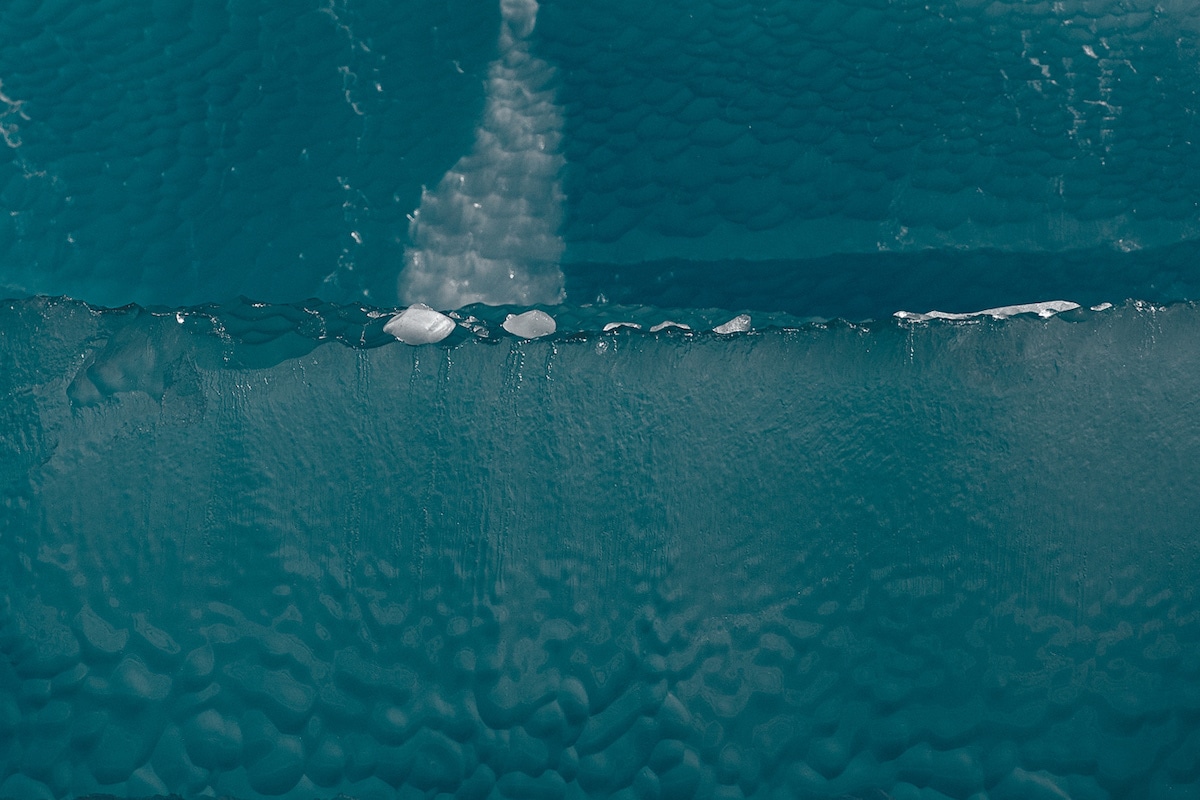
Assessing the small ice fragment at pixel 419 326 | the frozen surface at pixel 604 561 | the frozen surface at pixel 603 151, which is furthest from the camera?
the frozen surface at pixel 603 151

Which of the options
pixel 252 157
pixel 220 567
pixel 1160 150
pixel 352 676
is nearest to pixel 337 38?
pixel 252 157

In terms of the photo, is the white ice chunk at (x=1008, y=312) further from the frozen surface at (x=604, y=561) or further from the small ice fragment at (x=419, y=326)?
the small ice fragment at (x=419, y=326)

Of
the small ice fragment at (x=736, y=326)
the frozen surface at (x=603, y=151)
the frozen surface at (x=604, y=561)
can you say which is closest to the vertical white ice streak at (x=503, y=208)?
the frozen surface at (x=603, y=151)

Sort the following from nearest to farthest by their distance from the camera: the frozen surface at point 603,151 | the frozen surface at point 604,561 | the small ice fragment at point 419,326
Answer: the frozen surface at point 604,561 < the small ice fragment at point 419,326 < the frozen surface at point 603,151

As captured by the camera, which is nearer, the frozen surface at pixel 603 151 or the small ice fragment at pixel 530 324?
the small ice fragment at pixel 530 324

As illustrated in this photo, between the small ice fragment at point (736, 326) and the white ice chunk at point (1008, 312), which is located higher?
the white ice chunk at point (1008, 312)
